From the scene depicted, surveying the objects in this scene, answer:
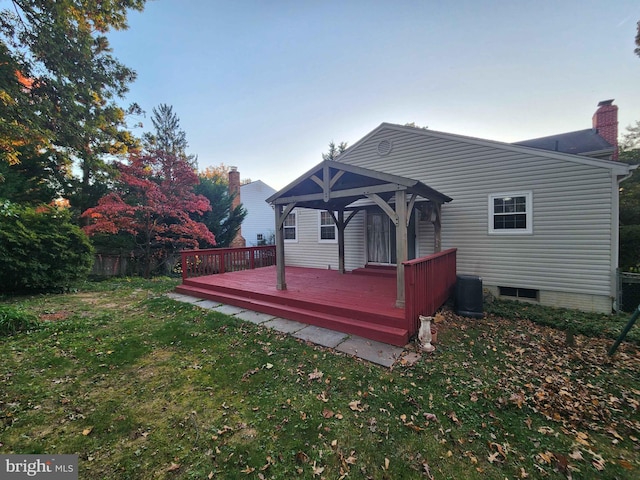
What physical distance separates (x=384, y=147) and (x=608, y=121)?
8.97 meters

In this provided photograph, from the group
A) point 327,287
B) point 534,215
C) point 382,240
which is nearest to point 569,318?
point 534,215

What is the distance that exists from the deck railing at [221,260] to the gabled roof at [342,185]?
385cm

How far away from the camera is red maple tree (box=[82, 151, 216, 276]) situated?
9586 mm

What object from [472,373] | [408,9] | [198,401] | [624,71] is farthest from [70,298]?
[624,71]

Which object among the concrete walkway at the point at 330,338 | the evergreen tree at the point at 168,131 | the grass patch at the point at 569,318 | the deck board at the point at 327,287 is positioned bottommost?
the grass patch at the point at 569,318

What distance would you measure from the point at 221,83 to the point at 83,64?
178 inches

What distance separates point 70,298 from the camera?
6738mm

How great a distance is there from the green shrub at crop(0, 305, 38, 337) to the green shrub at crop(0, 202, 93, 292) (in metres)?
2.97

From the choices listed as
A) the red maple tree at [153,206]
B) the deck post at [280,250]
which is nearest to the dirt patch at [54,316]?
the deck post at [280,250]

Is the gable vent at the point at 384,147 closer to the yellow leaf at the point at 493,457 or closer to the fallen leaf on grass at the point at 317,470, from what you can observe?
the yellow leaf at the point at 493,457

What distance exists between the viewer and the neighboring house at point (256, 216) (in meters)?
21.1

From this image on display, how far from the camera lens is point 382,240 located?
28.5 ft

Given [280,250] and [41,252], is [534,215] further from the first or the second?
[41,252]

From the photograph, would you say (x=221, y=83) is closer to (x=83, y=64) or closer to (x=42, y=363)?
(x=83, y=64)
